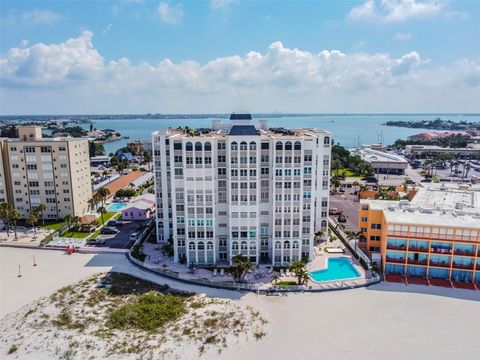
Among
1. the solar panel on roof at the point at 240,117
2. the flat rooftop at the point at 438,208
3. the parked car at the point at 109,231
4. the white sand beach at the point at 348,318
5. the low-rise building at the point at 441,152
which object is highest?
the solar panel on roof at the point at 240,117

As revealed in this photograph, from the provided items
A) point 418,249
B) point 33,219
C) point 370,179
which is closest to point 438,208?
point 418,249

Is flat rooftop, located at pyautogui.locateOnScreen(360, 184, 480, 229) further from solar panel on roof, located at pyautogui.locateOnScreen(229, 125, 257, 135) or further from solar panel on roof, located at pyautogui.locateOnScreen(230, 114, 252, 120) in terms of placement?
solar panel on roof, located at pyautogui.locateOnScreen(230, 114, 252, 120)

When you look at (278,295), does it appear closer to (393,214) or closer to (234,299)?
(234,299)

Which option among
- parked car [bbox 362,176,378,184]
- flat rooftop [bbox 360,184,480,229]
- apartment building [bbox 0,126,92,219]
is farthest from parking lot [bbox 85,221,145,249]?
parked car [bbox 362,176,378,184]

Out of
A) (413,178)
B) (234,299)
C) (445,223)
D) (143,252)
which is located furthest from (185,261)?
(413,178)

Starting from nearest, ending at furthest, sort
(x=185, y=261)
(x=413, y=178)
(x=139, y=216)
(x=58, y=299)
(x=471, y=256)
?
1. (x=58, y=299)
2. (x=471, y=256)
3. (x=185, y=261)
4. (x=139, y=216)
5. (x=413, y=178)

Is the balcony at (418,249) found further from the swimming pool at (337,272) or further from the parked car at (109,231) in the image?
the parked car at (109,231)

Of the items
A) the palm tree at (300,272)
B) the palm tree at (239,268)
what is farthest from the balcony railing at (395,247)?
the palm tree at (239,268)
